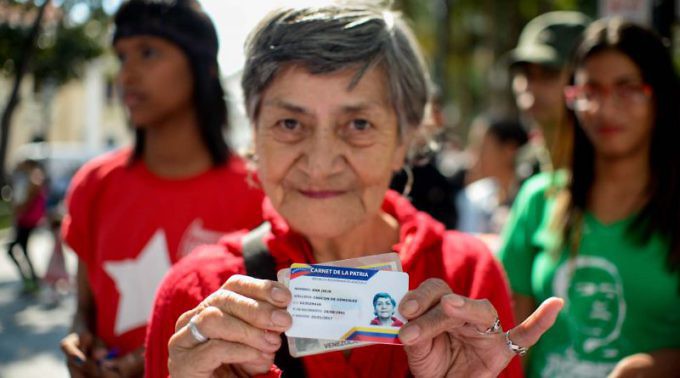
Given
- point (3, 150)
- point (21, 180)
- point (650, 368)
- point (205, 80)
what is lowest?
point (21, 180)

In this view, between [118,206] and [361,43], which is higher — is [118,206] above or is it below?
below

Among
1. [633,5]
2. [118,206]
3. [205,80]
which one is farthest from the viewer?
[633,5]

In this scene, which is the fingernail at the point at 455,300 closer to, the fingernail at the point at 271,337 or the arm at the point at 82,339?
the fingernail at the point at 271,337

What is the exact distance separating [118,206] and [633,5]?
4039 mm

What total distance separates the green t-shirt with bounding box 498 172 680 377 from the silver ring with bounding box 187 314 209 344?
5.30 ft

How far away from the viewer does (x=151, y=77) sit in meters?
2.74

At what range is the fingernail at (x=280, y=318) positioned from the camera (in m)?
1.40

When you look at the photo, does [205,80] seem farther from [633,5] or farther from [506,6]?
[506,6]

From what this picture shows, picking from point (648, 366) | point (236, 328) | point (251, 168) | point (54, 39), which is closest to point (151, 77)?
point (251, 168)

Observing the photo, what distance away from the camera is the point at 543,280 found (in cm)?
269

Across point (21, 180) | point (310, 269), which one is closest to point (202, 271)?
point (310, 269)

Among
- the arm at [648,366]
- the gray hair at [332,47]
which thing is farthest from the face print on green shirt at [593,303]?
the gray hair at [332,47]

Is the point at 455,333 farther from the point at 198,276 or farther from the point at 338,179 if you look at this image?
the point at 198,276

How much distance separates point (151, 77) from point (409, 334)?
5.78 feet
